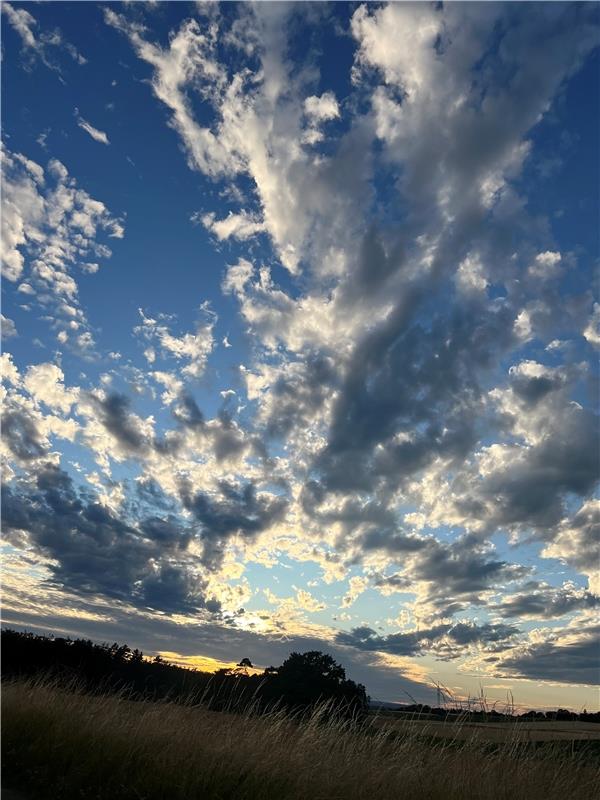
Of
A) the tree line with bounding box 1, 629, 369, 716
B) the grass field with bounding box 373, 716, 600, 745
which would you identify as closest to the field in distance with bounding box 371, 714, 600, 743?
the grass field with bounding box 373, 716, 600, 745

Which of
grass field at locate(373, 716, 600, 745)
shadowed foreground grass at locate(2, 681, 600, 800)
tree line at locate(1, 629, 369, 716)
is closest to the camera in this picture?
shadowed foreground grass at locate(2, 681, 600, 800)

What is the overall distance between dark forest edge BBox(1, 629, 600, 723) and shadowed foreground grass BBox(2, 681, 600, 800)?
1075 millimetres

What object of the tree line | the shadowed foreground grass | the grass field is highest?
the tree line

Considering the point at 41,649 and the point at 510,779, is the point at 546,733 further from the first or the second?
the point at 41,649

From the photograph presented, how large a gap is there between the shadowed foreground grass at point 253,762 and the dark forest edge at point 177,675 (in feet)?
3.53

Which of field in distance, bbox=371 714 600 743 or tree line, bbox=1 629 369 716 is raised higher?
tree line, bbox=1 629 369 716

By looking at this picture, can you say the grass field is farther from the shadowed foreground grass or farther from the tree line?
the tree line

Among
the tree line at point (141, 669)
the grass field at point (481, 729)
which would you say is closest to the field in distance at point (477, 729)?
the grass field at point (481, 729)

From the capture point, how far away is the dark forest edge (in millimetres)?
14578

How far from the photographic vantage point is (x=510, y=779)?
975 centimetres

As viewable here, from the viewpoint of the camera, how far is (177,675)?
4003 cm

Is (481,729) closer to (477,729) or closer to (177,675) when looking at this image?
(477,729)

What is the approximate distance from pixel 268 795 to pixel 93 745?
355 cm

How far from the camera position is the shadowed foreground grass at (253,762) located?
28.2 feet
